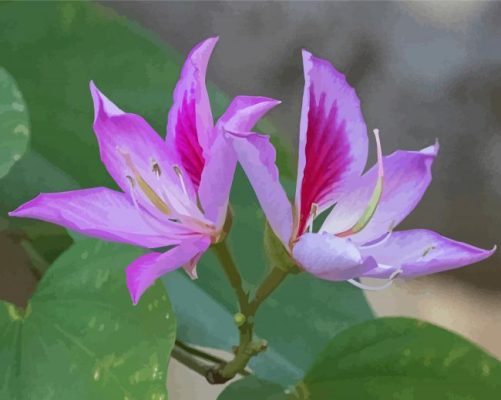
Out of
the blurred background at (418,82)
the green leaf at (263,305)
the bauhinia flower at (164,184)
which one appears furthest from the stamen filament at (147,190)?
the blurred background at (418,82)

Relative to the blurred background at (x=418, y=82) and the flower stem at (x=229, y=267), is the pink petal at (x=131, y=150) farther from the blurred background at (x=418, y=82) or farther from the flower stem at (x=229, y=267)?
the blurred background at (x=418, y=82)

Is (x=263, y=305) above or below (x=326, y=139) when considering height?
below

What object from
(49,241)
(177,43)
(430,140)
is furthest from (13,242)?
(430,140)

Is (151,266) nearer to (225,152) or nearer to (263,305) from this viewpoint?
→ (225,152)

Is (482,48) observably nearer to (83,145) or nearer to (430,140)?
(430,140)

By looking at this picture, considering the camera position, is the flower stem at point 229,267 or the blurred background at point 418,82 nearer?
the flower stem at point 229,267

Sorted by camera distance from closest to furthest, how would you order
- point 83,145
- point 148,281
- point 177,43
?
1. point 148,281
2. point 83,145
3. point 177,43

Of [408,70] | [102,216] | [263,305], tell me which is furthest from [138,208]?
[408,70]
